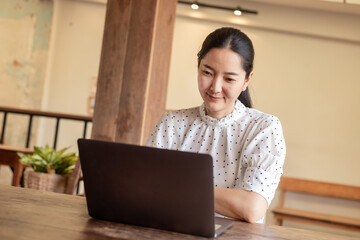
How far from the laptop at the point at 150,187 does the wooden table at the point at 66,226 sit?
3 centimetres

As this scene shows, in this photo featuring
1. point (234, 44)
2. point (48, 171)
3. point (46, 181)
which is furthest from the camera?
point (48, 171)

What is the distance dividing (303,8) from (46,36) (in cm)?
357

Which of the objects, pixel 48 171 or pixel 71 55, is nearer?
pixel 48 171

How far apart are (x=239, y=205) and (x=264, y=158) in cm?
23

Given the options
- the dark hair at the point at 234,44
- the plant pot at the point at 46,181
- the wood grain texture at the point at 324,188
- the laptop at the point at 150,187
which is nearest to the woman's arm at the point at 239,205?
the laptop at the point at 150,187

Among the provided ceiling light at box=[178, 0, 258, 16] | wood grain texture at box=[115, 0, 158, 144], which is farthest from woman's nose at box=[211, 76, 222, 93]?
ceiling light at box=[178, 0, 258, 16]

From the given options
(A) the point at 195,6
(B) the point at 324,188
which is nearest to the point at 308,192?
(B) the point at 324,188

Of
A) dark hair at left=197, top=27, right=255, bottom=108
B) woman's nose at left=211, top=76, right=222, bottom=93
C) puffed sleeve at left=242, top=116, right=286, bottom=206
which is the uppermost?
dark hair at left=197, top=27, right=255, bottom=108

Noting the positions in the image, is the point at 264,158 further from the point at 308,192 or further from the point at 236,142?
the point at 308,192

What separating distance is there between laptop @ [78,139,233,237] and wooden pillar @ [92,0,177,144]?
2.00 metres

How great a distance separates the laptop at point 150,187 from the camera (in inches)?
48.6

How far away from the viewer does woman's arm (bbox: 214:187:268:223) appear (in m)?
1.64

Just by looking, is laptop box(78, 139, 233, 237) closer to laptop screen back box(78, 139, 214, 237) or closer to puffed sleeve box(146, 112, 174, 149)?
laptop screen back box(78, 139, 214, 237)

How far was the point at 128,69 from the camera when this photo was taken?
11.0 ft
